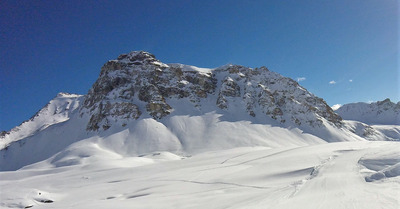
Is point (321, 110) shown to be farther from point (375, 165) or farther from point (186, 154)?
point (375, 165)

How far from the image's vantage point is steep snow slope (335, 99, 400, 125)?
155 meters

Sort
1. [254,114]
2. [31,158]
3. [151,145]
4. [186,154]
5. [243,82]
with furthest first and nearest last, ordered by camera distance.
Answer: [243,82] → [254,114] → [31,158] → [151,145] → [186,154]

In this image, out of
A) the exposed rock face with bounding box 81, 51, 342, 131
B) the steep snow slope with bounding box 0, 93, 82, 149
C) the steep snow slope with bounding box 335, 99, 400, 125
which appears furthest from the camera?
the steep snow slope with bounding box 335, 99, 400, 125

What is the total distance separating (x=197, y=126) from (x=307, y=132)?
38465mm

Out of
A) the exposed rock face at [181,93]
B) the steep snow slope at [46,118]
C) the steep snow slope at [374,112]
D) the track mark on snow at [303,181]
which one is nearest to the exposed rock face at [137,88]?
the exposed rock face at [181,93]

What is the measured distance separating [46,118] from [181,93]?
81376 millimetres

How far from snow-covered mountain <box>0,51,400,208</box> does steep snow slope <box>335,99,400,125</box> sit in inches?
2162

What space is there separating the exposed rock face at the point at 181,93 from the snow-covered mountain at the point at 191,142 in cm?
43

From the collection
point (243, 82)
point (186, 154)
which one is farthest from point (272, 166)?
point (243, 82)

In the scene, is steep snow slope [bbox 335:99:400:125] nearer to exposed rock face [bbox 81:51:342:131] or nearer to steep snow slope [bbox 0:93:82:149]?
exposed rock face [bbox 81:51:342:131]

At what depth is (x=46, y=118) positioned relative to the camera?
115562 millimetres

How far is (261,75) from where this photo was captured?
10294cm

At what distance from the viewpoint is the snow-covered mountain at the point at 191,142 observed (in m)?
Result: 8.59

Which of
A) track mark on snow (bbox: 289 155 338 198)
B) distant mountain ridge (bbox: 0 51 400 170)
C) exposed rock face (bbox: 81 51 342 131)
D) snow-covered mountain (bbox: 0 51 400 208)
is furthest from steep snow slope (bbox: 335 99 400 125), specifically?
track mark on snow (bbox: 289 155 338 198)
